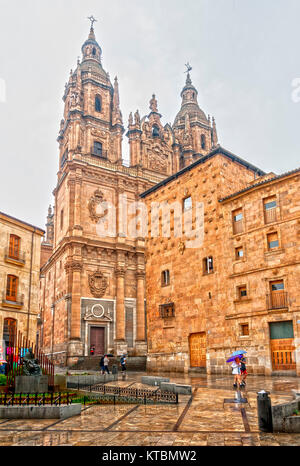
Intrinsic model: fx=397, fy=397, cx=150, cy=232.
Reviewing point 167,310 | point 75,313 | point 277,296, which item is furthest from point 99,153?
point 277,296

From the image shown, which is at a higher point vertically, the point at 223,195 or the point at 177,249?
the point at 223,195

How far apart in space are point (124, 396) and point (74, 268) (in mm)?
27768

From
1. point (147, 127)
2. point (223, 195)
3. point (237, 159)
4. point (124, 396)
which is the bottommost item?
point (124, 396)

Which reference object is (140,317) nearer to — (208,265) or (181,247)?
(181,247)

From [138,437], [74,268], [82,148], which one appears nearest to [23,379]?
[138,437]

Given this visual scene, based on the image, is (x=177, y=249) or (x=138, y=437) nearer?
(x=138, y=437)

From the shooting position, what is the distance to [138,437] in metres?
7.92

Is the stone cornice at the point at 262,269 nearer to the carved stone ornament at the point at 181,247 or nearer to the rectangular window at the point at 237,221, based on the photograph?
the rectangular window at the point at 237,221

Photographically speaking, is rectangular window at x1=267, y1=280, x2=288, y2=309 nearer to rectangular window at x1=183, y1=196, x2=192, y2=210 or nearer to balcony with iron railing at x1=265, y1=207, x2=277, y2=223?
balcony with iron railing at x1=265, y1=207, x2=277, y2=223

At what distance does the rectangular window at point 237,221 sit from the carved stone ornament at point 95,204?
861 inches

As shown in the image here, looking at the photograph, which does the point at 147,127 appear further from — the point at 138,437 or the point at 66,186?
the point at 138,437

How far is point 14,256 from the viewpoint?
96.7ft

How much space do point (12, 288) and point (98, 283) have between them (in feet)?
44.6

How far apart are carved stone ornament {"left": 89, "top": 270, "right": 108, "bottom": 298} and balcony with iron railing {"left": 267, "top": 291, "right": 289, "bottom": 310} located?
2305 cm
